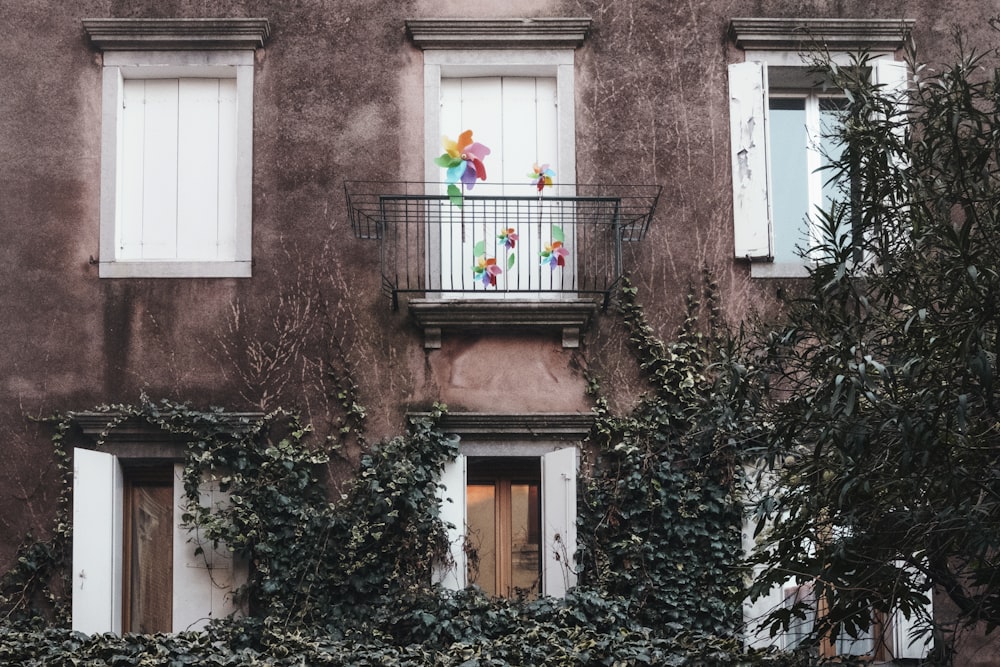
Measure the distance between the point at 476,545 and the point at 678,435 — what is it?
68.2 inches

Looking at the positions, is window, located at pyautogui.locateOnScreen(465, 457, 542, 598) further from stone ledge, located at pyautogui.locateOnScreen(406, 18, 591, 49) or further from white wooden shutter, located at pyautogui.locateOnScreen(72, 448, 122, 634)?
stone ledge, located at pyautogui.locateOnScreen(406, 18, 591, 49)

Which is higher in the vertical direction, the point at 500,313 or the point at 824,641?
the point at 500,313

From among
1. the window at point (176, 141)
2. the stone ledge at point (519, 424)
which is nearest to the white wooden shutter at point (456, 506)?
the stone ledge at point (519, 424)

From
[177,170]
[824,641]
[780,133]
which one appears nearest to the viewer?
[824,641]

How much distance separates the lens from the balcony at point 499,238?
33.8 ft

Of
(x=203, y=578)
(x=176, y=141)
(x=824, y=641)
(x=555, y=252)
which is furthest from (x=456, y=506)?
(x=176, y=141)

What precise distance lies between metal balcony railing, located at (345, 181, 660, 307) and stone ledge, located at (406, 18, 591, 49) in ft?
3.82

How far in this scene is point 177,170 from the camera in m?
10.6

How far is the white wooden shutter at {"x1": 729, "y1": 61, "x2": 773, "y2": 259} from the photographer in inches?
407

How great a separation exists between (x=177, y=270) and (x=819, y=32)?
5.28m

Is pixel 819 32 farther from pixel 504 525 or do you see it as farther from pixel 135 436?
pixel 135 436

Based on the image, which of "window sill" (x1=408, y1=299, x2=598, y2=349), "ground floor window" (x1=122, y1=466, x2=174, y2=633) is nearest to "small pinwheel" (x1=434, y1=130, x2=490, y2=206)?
"window sill" (x1=408, y1=299, x2=598, y2=349)

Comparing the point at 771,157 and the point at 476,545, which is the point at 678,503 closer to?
the point at 476,545

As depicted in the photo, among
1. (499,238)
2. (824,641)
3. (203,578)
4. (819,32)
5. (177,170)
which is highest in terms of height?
(819,32)
